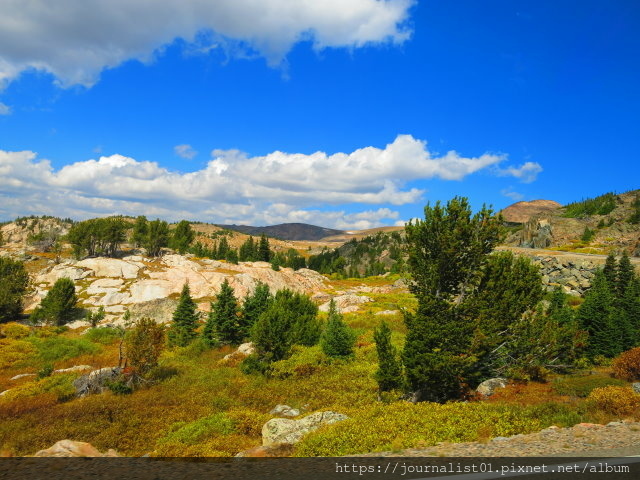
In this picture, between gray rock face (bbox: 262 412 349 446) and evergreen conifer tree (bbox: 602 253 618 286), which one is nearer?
gray rock face (bbox: 262 412 349 446)

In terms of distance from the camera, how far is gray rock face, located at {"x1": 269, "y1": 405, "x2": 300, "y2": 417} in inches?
836

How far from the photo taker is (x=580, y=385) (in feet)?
72.0

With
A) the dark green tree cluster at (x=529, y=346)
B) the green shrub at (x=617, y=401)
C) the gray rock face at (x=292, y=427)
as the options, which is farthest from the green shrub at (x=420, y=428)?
the dark green tree cluster at (x=529, y=346)

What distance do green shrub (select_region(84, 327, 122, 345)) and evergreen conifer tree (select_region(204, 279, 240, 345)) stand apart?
1630cm

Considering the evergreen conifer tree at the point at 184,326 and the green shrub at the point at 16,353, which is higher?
the evergreen conifer tree at the point at 184,326

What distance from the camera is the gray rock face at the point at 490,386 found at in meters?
22.5

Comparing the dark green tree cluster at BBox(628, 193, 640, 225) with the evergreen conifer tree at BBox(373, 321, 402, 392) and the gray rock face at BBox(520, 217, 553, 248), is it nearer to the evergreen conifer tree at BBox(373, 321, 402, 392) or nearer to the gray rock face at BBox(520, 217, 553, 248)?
the gray rock face at BBox(520, 217, 553, 248)

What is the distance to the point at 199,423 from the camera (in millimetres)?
17938

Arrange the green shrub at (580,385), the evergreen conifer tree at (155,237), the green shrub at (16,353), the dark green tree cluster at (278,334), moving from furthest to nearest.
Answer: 1. the evergreen conifer tree at (155,237)
2. the green shrub at (16,353)
3. the dark green tree cluster at (278,334)
4. the green shrub at (580,385)

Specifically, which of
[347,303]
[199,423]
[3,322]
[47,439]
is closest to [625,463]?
[199,423]

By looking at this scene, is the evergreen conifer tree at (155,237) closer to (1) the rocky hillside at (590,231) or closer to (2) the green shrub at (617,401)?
(2) the green shrub at (617,401)

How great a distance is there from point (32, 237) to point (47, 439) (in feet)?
543

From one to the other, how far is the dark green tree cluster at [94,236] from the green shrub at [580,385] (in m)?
117

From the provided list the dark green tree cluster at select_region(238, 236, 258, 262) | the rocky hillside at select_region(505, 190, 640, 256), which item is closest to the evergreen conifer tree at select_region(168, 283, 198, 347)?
the dark green tree cluster at select_region(238, 236, 258, 262)
